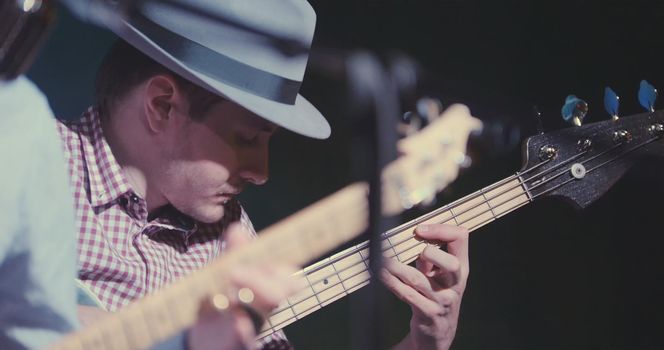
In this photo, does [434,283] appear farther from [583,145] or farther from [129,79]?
[129,79]

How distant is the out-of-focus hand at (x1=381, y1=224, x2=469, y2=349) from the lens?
1.03m

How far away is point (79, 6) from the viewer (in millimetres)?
783

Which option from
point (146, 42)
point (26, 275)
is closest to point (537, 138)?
point (146, 42)

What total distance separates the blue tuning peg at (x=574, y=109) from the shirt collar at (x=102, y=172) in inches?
25.5

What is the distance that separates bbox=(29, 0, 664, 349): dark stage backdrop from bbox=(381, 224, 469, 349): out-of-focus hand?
0.21 meters

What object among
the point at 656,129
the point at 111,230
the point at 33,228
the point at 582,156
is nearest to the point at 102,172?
the point at 111,230

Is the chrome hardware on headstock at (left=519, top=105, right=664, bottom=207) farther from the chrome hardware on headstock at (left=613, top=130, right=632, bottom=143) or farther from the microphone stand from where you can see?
the microphone stand

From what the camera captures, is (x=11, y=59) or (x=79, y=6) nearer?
(x=11, y=59)

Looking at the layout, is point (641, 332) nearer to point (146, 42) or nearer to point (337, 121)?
point (337, 121)

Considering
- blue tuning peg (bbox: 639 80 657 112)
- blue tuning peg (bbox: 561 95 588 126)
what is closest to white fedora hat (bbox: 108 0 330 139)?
blue tuning peg (bbox: 561 95 588 126)

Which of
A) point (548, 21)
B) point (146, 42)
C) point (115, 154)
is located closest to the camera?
point (146, 42)

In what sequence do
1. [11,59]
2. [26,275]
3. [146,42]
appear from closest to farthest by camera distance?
1. [11,59]
2. [26,275]
3. [146,42]

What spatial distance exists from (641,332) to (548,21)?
0.66 meters

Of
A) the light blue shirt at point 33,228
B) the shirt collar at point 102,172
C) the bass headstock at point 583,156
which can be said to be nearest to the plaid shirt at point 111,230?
the shirt collar at point 102,172
